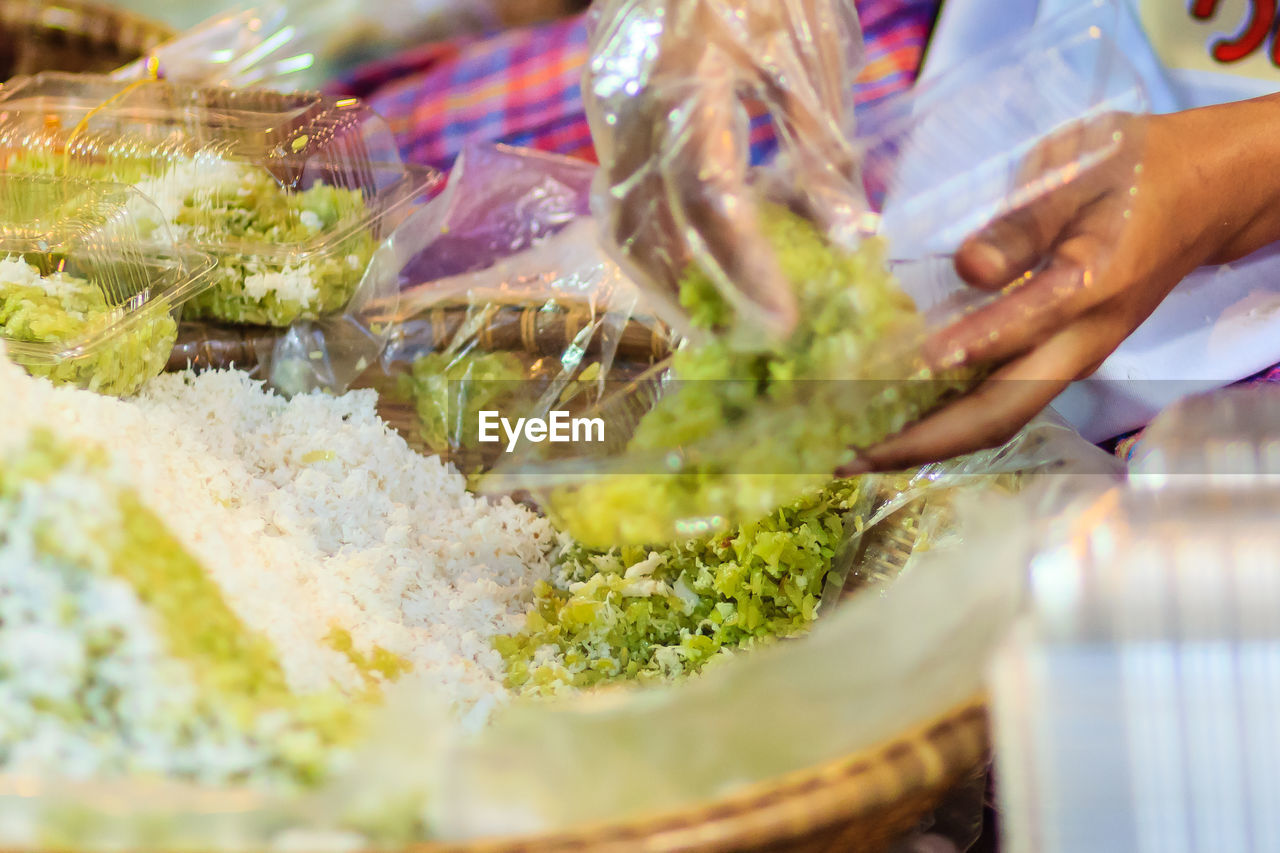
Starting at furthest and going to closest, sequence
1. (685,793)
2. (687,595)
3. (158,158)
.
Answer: (158,158), (687,595), (685,793)

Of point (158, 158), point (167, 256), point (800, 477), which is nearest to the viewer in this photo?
point (800, 477)

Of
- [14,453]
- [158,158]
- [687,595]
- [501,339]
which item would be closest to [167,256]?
[158,158]

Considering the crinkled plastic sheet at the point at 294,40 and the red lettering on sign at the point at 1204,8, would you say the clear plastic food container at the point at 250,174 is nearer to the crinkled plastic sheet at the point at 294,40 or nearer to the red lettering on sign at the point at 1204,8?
the crinkled plastic sheet at the point at 294,40

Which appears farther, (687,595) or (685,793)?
(687,595)

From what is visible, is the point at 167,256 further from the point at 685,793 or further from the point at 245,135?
the point at 685,793

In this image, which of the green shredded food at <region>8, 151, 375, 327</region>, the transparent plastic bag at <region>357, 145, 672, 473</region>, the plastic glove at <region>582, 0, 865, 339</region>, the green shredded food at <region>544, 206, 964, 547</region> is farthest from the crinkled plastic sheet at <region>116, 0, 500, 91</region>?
the green shredded food at <region>544, 206, 964, 547</region>

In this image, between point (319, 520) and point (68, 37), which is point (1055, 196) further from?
point (68, 37)

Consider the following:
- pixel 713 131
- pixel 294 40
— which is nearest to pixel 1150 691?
pixel 713 131
